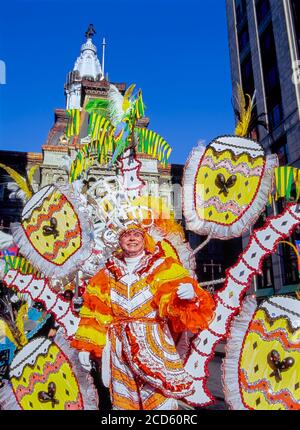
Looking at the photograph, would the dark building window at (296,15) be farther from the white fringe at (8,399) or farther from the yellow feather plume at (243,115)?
the white fringe at (8,399)

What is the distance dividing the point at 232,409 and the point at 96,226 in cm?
227

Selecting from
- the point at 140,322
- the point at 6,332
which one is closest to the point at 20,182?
the point at 6,332

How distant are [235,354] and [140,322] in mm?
886

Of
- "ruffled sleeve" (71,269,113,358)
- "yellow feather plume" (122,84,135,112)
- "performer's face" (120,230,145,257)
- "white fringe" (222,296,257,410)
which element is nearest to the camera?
"ruffled sleeve" (71,269,113,358)

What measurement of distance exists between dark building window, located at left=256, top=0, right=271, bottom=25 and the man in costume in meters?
16.1

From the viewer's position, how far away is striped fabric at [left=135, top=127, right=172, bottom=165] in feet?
11.6

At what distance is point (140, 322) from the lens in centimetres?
275

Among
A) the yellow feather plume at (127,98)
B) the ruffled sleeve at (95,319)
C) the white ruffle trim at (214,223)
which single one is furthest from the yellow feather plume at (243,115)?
the ruffled sleeve at (95,319)

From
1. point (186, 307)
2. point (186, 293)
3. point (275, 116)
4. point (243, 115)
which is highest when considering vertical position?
point (275, 116)

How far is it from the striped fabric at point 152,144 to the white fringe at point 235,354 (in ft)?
5.28

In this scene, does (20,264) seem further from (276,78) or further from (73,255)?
(276,78)

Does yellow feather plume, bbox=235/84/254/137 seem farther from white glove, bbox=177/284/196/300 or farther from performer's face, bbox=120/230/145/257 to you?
white glove, bbox=177/284/196/300

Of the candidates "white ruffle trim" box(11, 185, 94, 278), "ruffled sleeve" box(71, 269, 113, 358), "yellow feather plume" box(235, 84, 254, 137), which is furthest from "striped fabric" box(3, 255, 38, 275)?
"yellow feather plume" box(235, 84, 254, 137)
